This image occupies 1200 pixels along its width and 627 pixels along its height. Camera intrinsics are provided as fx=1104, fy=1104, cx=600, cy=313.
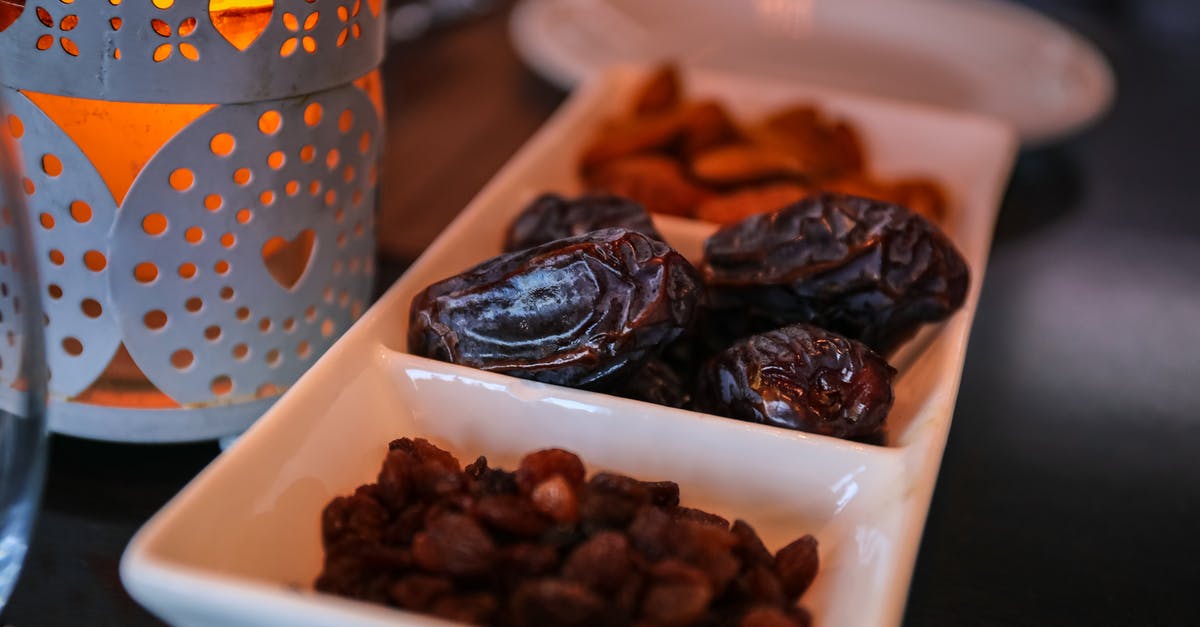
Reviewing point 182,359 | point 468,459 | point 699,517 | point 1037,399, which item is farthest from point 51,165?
point 1037,399

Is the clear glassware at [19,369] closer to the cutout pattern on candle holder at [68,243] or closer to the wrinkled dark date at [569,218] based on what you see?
the cutout pattern on candle holder at [68,243]

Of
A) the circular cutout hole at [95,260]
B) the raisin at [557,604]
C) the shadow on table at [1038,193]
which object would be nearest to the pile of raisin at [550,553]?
the raisin at [557,604]

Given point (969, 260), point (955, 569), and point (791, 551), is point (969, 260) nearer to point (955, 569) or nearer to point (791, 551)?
point (955, 569)

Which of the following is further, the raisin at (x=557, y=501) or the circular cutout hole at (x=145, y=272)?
the circular cutout hole at (x=145, y=272)

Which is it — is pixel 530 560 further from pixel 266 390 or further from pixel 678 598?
pixel 266 390

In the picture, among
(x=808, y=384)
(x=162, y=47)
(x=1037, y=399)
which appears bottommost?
(x=1037, y=399)

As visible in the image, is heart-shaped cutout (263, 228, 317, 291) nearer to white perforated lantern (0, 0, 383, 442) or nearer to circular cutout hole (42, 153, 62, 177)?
white perforated lantern (0, 0, 383, 442)

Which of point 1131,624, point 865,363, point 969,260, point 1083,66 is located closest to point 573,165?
point 969,260
